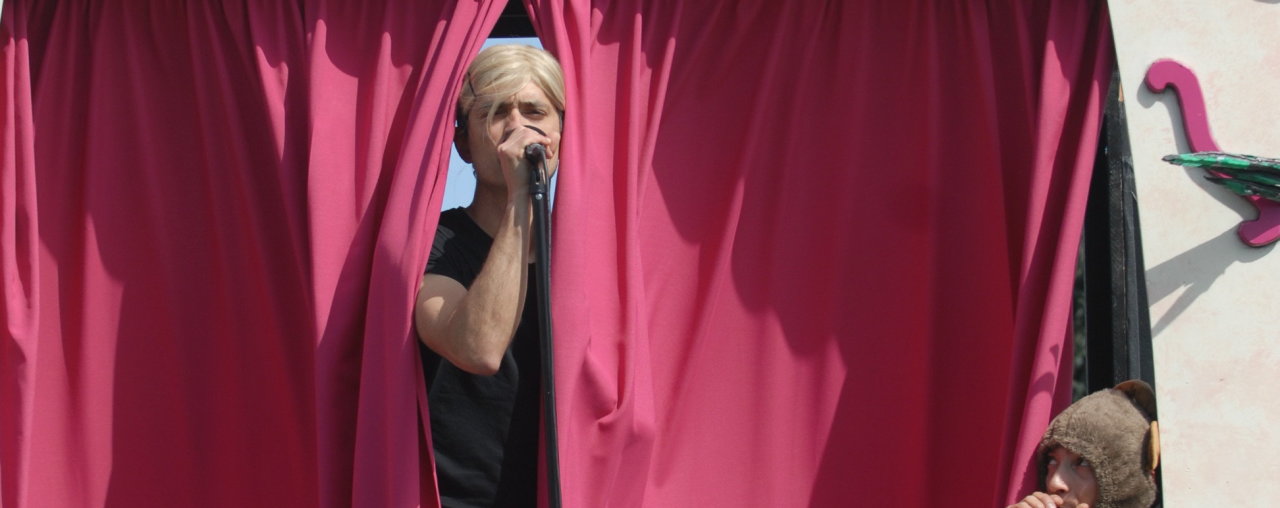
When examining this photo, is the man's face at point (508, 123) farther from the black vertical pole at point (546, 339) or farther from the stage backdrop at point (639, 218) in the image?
the black vertical pole at point (546, 339)

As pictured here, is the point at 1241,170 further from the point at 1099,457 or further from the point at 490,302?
the point at 490,302

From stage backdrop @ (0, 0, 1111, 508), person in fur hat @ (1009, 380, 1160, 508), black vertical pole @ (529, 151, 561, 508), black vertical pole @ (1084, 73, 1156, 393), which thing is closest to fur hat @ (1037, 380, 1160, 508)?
person in fur hat @ (1009, 380, 1160, 508)

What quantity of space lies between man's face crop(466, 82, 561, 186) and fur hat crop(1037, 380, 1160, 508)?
0.95 meters

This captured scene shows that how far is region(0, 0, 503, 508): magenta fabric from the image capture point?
3471 millimetres

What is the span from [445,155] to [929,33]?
952 millimetres

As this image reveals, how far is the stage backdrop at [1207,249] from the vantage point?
3.20 m

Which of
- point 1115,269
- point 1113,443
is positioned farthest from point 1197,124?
point 1113,443

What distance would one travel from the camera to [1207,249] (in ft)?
10.9

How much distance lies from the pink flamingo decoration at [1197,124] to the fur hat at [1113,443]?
39 cm

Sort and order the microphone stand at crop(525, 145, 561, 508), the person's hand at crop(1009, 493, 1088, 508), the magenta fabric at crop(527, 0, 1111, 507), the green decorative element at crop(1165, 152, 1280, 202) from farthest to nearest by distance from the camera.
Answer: the magenta fabric at crop(527, 0, 1111, 507)
the green decorative element at crop(1165, 152, 1280, 202)
the person's hand at crop(1009, 493, 1088, 508)
the microphone stand at crop(525, 145, 561, 508)

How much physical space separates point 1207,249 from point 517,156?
3.90ft

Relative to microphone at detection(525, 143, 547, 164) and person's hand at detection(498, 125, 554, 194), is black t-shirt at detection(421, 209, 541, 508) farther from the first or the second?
microphone at detection(525, 143, 547, 164)

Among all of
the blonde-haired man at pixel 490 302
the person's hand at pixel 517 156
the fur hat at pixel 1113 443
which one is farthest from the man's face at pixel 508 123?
the fur hat at pixel 1113 443

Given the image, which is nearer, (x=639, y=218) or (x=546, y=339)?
(x=546, y=339)
